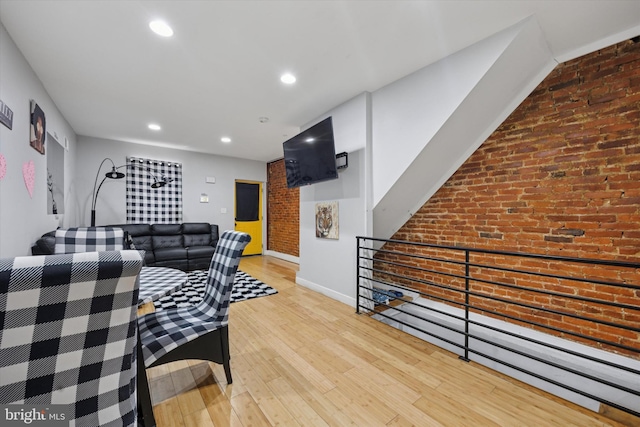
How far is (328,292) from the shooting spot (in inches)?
138

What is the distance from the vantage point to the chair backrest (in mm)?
1643

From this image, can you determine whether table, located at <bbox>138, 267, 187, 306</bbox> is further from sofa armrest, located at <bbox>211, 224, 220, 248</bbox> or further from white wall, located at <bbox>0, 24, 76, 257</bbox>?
sofa armrest, located at <bbox>211, 224, 220, 248</bbox>

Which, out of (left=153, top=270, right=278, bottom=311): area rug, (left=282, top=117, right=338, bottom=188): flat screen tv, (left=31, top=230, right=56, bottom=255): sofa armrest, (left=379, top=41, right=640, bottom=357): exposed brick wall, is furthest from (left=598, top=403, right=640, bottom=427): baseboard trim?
(left=31, top=230, right=56, bottom=255): sofa armrest

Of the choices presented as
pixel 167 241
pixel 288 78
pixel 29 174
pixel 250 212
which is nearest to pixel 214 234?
pixel 167 241

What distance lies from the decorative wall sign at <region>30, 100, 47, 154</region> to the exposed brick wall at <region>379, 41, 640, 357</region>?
442 centimetres

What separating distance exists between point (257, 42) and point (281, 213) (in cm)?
456

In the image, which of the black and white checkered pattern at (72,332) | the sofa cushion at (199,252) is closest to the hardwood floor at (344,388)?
the black and white checkered pattern at (72,332)

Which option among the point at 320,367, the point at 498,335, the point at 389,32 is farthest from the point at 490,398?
the point at 389,32

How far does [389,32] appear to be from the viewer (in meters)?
2.04

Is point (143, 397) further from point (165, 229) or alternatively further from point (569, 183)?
point (165, 229)

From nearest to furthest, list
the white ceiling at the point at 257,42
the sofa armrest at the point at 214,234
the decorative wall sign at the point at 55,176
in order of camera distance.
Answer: the white ceiling at the point at 257,42, the decorative wall sign at the point at 55,176, the sofa armrest at the point at 214,234

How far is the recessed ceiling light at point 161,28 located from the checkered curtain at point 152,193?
3700 mm

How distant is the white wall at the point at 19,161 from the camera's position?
1.94 meters

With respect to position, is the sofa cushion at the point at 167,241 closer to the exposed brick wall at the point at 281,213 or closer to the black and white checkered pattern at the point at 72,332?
the exposed brick wall at the point at 281,213
